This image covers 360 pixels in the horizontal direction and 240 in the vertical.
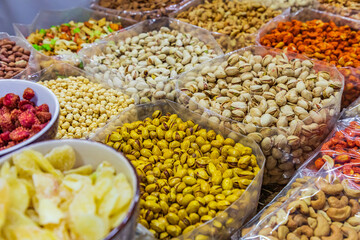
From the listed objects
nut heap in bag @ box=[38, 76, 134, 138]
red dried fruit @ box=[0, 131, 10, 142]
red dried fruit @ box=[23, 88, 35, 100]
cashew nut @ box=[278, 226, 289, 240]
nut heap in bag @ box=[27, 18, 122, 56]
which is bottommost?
cashew nut @ box=[278, 226, 289, 240]

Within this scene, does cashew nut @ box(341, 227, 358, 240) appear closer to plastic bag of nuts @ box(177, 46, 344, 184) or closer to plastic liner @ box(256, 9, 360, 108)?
plastic bag of nuts @ box(177, 46, 344, 184)

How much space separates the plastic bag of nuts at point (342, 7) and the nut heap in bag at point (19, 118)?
206 cm

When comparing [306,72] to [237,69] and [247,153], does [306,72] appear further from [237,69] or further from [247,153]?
[247,153]

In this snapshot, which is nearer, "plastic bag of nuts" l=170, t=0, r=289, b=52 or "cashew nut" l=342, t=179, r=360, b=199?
"cashew nut" l=342, t=179, r=360, b=199

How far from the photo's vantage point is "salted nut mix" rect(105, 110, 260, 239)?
101cm

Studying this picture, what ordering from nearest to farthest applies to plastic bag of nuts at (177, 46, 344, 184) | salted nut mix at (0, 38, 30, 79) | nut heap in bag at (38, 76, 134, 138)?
1. plastic bag of nuts at (177, 46, 344, 184)
2. nut heap in bag at (38, 76, 134, 138)
3. salted nut mix at (0, 38, 30, 79)

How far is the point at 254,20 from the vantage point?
2186mm

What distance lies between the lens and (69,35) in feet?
7.25

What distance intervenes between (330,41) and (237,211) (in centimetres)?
138

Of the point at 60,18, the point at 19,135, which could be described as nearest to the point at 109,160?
the point at 19,135

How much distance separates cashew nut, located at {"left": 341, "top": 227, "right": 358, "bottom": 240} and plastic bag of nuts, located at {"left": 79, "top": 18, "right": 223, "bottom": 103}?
2.82 ft

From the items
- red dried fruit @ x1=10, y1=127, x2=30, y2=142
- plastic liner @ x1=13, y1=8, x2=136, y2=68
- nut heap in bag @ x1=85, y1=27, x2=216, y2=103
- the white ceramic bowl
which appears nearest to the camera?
the white ceramic bowl

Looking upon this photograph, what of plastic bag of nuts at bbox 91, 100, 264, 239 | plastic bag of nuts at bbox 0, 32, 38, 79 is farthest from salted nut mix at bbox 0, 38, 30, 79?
plastic bag of nuts at bbox 91, 100, 264, 239

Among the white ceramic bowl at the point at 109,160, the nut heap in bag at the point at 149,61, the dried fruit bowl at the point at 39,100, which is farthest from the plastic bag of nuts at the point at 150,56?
the white ceramic bowl at the point at 109,160
